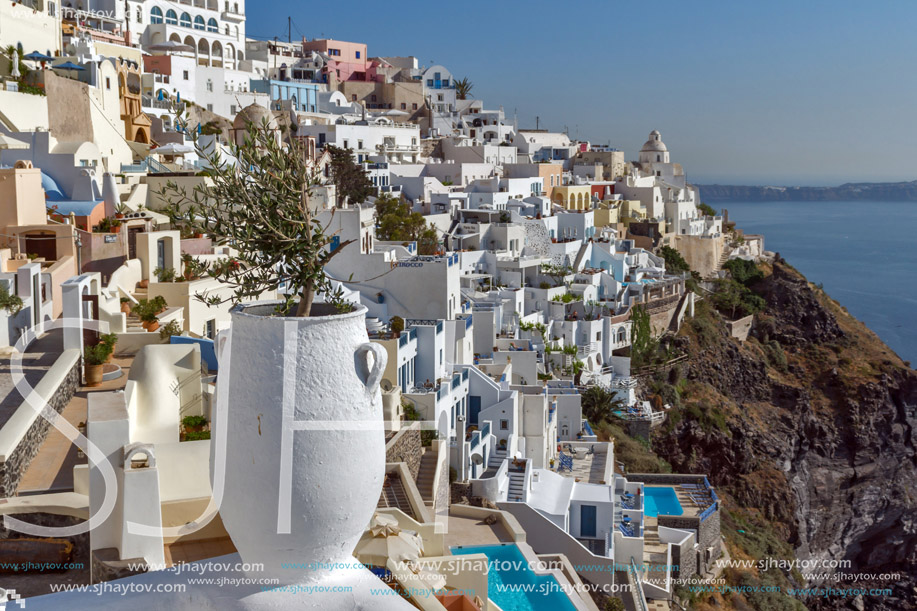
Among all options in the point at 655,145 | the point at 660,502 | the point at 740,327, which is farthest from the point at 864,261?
the point at 660,502

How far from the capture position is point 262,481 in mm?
3766

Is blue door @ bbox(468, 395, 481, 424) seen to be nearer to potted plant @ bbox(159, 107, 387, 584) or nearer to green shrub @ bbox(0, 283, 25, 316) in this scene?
green shrub @ bbox(0, 283, 25, 316)

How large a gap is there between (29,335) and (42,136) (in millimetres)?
9618

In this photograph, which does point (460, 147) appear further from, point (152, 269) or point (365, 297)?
point (152, 269)

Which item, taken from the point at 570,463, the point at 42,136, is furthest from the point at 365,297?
the point at 42,136

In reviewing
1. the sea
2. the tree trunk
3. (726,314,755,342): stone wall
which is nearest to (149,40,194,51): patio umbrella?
(726,314,755,342): stone wall

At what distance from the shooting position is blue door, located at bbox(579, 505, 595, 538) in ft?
53.2

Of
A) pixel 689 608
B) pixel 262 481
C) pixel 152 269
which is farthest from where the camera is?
pixel 689 608

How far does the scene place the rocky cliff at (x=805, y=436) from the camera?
30.1 metres

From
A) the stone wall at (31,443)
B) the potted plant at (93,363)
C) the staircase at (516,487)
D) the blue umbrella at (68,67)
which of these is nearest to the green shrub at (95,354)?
the potted plant at (93,363)

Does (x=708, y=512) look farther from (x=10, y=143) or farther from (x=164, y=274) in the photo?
(x=10, y=143)

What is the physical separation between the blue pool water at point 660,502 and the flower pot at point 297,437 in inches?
690

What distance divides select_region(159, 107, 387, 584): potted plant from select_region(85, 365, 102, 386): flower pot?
5.29 meters

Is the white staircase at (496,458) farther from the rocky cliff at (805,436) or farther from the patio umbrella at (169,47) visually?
the patio umbrella at (169,47)
